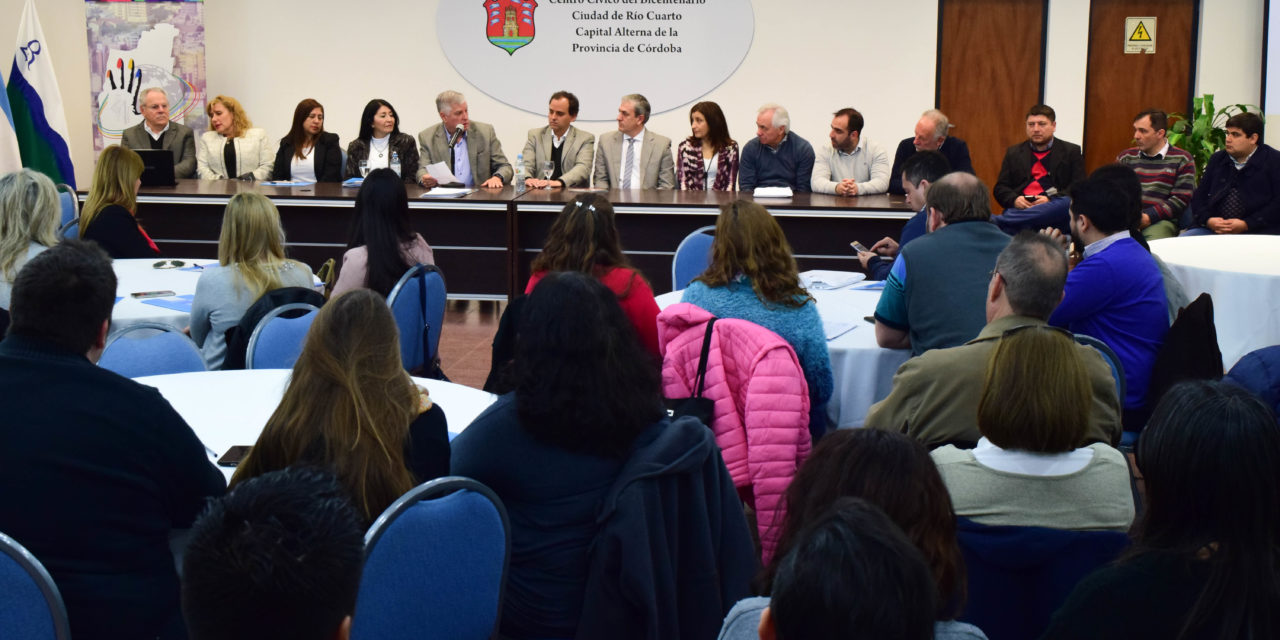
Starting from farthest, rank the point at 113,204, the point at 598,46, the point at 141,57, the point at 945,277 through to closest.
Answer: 1. the point at 598,46
2. the point at 141,57
3. the point at 113,204
4. the point at 945,277

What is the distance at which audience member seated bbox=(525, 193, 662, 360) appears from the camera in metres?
3.72

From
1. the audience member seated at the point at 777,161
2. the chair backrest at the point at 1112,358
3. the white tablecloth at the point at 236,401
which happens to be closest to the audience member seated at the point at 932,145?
the audience member seated at the point at 777,161

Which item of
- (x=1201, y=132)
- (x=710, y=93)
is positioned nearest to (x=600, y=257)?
(x=710, y=93)

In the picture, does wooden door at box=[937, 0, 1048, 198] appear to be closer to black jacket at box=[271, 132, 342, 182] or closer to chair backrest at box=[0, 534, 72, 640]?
black jacket at box=[271, 132, 342, 182]

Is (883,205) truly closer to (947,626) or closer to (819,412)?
(819,412)

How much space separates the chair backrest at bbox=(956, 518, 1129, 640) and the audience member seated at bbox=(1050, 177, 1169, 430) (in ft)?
5.83

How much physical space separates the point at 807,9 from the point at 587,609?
8.69 meters

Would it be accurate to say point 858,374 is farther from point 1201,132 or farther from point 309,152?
point 1201,132

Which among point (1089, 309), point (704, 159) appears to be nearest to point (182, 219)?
point (704, 159)

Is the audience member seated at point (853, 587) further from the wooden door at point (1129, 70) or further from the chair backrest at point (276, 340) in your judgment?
the wooden door at point (1129, 70)

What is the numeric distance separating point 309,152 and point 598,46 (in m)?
2.90

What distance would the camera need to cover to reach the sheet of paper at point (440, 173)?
774cm

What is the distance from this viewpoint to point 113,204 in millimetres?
5359

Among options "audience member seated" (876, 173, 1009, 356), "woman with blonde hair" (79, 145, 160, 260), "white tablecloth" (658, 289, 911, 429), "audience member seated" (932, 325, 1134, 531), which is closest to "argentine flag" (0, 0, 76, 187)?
"woman with blonde hair" (79, 145, 160, 260)
